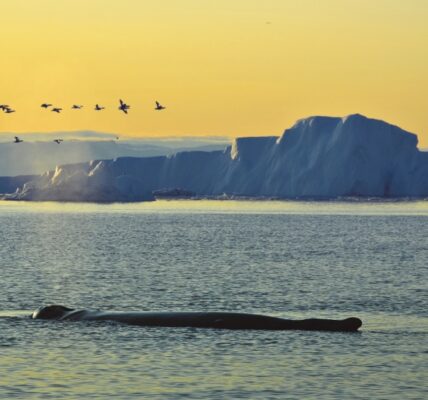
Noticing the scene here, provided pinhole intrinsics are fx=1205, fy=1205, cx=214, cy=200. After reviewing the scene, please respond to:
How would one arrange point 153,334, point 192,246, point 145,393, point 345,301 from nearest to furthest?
1. point 145,393
2. point 153,334
3. point 345,301
4. point 192,246

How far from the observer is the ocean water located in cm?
3469

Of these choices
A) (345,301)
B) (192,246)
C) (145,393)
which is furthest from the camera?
(192,246)

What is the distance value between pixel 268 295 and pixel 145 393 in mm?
30750

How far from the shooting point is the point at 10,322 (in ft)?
161

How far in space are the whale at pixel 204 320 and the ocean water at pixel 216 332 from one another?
0.95m

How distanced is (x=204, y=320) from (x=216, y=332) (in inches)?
89.8

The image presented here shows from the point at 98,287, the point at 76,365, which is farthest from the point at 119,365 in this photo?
the point at 98,287

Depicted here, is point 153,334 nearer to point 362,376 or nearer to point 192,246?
point 362,376

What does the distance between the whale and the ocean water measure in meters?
0.95

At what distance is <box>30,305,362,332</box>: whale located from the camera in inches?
1842

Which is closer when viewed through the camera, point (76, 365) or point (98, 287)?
point (76, 365)

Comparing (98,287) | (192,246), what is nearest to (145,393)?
(98,287)

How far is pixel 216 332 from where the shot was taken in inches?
1804

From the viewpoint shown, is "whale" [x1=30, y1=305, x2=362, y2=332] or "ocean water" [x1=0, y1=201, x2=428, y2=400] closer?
"ocean water" [x1=0, y1=201, x2=428, y2=400]
